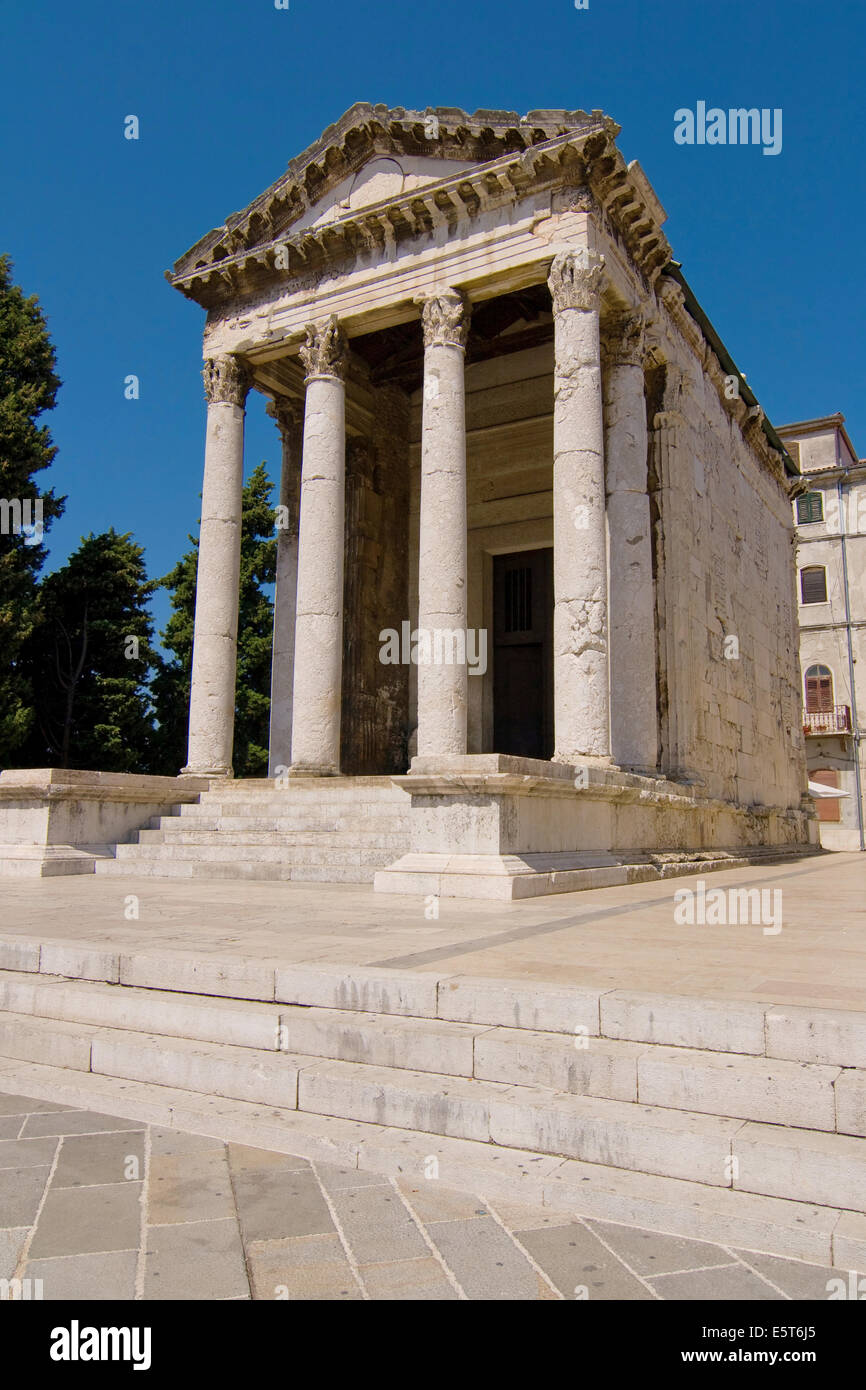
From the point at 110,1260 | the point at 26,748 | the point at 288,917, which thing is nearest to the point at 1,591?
the point at 26,748

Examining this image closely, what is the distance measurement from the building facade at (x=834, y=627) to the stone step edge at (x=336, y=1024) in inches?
1324

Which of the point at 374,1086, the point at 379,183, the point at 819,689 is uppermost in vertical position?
the point at 379,183

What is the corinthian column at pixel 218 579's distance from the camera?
15.0 meters

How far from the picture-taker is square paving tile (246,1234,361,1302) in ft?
8.68

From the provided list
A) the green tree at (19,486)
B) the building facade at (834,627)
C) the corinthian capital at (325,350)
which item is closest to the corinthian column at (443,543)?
the corinthian capital at (325,350)

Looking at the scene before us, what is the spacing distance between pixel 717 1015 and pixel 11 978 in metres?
4.08

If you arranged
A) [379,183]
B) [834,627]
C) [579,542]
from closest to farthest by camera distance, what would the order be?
[579,542] → [379,183] → [834,627]

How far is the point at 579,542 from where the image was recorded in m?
11.8

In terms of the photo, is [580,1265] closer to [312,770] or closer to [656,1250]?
[656,1250]

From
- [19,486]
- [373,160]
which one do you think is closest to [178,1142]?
[373,160]

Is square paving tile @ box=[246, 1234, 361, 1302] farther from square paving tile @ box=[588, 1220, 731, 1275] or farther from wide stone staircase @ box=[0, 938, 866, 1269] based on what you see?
square paving tile @ box=[588, 1220, 731, 1275]

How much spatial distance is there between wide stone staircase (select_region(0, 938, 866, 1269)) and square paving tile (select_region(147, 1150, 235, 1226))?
28 centimetres

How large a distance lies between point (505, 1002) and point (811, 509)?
122ft

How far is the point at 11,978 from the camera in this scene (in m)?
5.65
